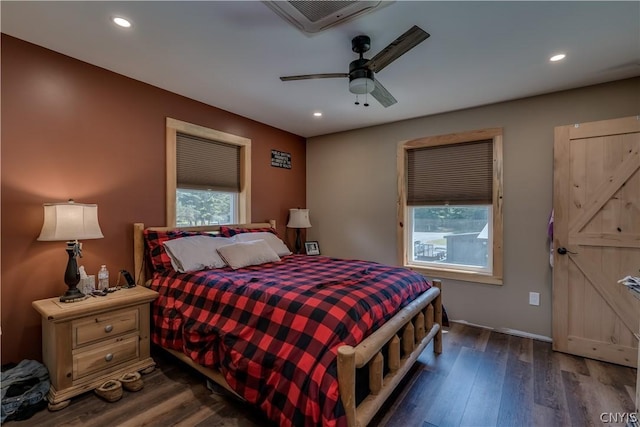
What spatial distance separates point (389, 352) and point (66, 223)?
234cm

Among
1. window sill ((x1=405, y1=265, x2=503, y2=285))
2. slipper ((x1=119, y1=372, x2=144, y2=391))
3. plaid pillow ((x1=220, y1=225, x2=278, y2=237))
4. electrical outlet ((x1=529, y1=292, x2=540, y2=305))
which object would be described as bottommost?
slipper ((x1=119, y1=372, x2=144, y2=391))

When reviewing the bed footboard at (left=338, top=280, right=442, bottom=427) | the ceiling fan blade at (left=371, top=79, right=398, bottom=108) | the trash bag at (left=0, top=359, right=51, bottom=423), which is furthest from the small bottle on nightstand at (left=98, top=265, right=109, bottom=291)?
the ceiling fan blade at (left=371, top=79, right=398, bottom=108)

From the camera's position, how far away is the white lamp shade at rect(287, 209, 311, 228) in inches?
167

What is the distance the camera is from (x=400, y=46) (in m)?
1.78

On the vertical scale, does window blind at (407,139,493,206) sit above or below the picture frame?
above

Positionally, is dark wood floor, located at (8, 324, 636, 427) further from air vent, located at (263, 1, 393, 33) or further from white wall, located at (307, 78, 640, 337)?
air vent, located at (263, 1, 393, 33)

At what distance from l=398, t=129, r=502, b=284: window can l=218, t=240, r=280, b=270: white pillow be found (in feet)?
5.86

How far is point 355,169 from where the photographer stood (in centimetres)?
427

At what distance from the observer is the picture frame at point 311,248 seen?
14.9 ft

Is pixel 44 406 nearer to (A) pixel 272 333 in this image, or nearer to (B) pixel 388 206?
(A) pixel 272 333

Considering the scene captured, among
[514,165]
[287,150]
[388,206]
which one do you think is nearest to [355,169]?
[388,206]

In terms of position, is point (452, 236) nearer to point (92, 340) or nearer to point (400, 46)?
point (400, 46)

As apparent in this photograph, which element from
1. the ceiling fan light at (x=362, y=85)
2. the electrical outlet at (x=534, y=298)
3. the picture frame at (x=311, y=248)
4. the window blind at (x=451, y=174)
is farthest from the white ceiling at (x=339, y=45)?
the picture frame at (x=311, y=248)

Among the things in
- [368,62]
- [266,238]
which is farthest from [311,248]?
[368,62]
